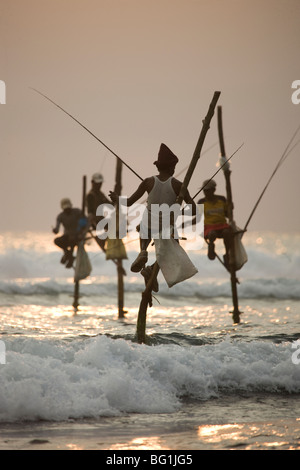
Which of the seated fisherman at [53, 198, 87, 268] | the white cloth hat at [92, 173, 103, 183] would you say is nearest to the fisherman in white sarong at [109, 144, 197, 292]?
the white cloth hat at [92, 173, 103, 183]

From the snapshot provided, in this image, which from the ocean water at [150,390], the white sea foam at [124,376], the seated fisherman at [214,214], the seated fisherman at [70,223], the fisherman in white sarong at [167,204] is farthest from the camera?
the seated fisherman at [70,223]

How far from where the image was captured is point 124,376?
32.3 ft

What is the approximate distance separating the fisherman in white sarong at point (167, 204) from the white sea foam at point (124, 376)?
1.04 metres

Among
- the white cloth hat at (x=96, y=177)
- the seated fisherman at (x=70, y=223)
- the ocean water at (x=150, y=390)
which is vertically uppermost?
the white cloth hat at (x=96, y=177)

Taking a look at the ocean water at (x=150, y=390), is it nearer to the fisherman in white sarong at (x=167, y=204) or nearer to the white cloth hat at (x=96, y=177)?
the fisherman in white sarong at (x=167, y=204)

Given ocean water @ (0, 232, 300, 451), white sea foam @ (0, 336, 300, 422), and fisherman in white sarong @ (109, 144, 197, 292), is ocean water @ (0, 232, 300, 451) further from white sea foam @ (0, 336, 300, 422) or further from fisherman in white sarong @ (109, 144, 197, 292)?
fisherman in white sarong @ (109, 144, 197, 292)

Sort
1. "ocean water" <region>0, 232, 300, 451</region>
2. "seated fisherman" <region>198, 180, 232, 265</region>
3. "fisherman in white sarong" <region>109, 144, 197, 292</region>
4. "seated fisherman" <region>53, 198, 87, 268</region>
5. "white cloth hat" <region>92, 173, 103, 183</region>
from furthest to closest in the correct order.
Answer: "seated fisherman" <region>53, 198, 87, 268</region> < "white cloth hat" <region>92, 173, 103, 183</region> < "seated fisherman" <region>198, 180, 232, 265</region> < "fisherman in white sarong" <region>109, 144, 197, 292</region> < "ocean water" <region>0, 232, 300, 451</region>

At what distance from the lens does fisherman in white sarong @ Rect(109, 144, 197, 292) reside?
35.0 ft

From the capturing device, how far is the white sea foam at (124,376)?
9094 millimetres

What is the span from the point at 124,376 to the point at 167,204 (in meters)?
2.15

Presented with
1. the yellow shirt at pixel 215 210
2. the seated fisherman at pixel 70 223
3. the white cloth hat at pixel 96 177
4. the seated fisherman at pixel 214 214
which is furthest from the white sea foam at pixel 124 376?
the seated fisherman at pixel 70 223

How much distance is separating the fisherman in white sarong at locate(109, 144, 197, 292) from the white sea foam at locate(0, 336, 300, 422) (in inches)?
40.8
